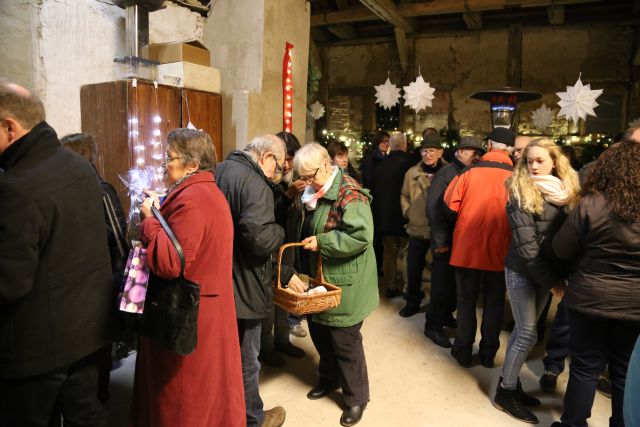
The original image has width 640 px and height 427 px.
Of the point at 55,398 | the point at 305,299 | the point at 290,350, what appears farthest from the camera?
the point at 290,350

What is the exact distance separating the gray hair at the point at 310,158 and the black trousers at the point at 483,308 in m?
1.61

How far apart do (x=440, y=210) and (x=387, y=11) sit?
5558mm

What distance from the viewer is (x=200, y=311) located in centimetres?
203

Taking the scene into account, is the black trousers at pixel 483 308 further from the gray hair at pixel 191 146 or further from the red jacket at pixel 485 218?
the gray hair at pixel 191 146

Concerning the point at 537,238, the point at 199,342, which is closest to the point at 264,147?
the point at 199,342

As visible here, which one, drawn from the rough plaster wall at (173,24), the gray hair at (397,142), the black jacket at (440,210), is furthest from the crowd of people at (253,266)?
the rough plaster wall at (173,24)

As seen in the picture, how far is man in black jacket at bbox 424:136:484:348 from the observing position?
392 centimetres

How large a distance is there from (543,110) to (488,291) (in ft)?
22.3

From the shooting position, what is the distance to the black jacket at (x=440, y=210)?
3.90 m

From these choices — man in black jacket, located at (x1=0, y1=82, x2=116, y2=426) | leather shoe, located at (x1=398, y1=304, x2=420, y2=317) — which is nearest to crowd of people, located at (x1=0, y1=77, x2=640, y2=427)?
man in black jacket, located at (x1=0, y1=82, x2=116, y2=426)

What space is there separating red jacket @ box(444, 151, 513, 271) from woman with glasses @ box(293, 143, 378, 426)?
38.5 inches

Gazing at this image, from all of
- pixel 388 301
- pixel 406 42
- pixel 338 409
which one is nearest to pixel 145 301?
pixel 338 409

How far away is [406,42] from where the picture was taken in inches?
405

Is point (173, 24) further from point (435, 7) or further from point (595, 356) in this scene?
point (435, 7)
